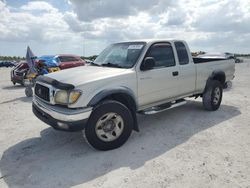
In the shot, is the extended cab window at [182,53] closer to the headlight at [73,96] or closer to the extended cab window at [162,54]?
the extended cab window at [162,54]

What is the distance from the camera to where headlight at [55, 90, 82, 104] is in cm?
381

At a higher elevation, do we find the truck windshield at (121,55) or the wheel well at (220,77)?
the truck windshield at (121,55)

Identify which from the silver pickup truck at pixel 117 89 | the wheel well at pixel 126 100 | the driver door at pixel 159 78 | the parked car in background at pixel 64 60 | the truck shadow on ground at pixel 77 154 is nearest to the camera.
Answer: the truck shadow on ground at pixel 77 154

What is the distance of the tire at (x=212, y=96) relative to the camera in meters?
6.50

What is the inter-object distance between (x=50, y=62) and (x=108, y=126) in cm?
985

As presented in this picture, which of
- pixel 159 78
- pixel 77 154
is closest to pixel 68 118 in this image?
pixel 77 154

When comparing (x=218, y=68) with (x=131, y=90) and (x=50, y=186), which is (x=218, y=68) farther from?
(x=50, y=186)

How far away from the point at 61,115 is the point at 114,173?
4.10 feet

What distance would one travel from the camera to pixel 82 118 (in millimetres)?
3824

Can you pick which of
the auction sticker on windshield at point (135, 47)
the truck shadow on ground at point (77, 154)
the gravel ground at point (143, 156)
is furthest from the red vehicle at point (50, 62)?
the truck shadow on ground at point (77, 154)

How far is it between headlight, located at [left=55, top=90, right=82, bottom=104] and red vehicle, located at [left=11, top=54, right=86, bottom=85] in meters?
Answer: 8.91

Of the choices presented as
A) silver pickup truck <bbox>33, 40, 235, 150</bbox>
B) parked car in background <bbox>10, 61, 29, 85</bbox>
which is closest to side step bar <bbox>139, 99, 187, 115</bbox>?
silver pickup truck <bbox>33, 40, 235, 150</bbox>

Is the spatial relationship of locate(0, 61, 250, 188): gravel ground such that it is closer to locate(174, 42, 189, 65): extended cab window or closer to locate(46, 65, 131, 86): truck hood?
locate(46, 65, 131, 86): truck hood

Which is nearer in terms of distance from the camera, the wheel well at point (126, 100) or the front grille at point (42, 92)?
the front grille at point (42, 92)
